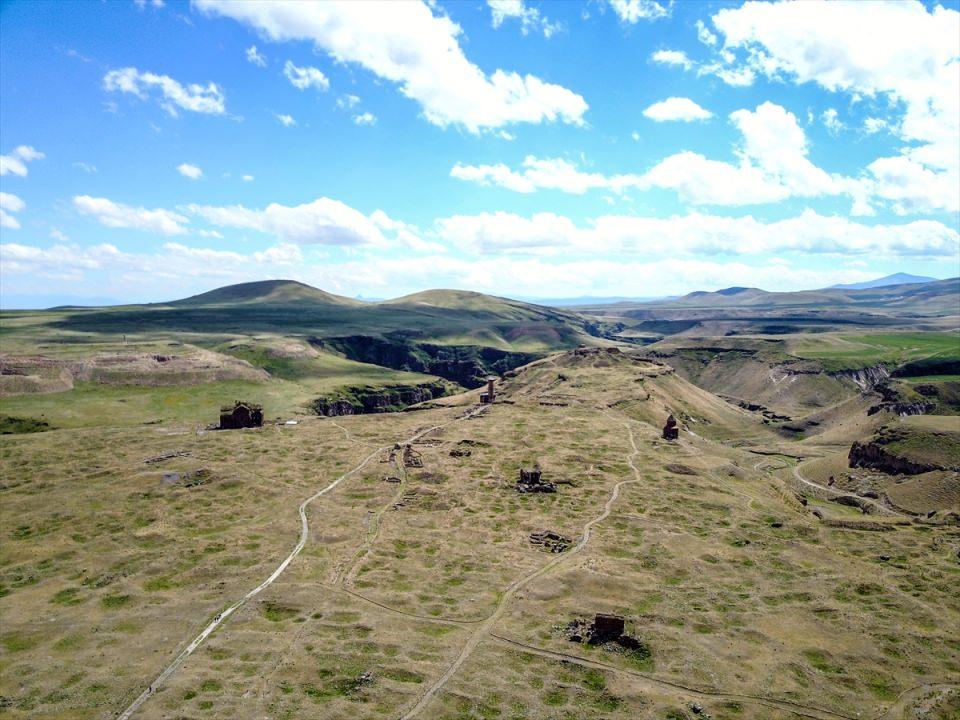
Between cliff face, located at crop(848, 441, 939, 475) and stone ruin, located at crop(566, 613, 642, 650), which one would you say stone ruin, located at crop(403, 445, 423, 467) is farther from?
cliff face, located at crop(848, 441, 939, 475)

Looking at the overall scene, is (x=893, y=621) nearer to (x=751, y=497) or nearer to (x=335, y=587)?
(x=751, y=497)

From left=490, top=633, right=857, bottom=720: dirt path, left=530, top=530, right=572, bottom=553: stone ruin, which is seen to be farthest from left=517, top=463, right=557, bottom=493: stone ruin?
left=490, top=633, right=857, bottom=720: dirt path

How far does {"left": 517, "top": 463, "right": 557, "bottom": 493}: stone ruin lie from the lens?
104 m

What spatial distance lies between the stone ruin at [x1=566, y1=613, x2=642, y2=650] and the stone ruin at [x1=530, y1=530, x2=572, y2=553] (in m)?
22.1

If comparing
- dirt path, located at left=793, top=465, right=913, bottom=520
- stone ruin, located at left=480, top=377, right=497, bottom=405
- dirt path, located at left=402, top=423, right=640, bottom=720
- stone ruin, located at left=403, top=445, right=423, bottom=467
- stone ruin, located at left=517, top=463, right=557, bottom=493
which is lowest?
dirt path, located at left=793, top=465, right=913, bottom=520

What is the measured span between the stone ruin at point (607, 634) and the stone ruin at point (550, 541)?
22097mm

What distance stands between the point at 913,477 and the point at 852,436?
4988 centimetres

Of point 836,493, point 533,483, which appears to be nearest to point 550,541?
point 533,483

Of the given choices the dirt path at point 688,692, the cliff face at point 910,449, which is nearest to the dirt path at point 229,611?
the dirt path at point 688,692

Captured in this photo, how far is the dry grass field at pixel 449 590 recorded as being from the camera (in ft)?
161

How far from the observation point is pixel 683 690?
5003 centimetres

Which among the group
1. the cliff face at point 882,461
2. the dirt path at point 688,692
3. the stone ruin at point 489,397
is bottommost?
the cliff face at point 882,461

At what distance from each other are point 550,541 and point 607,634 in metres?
26.2

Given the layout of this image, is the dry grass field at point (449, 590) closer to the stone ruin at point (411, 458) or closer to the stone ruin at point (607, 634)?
the stone ruin at point (607, 634)
